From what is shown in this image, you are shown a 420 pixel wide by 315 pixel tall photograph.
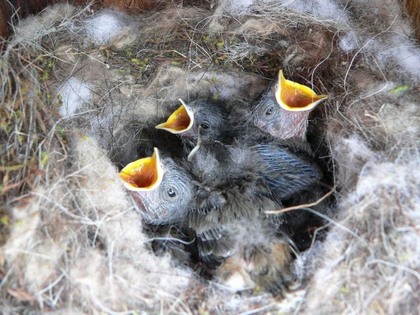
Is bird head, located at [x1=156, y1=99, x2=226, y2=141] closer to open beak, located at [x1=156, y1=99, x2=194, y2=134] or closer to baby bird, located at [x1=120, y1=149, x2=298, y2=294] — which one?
open beak, located at [x1=156, y1=99, x2=194, y2=134]

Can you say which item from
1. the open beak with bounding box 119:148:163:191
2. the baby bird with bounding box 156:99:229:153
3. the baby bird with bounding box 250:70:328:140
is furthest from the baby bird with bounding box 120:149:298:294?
the baby bird with bounding box 250:70:328:140

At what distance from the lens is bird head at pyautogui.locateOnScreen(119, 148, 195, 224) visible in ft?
4.99

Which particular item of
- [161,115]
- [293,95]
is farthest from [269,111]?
[161,115]

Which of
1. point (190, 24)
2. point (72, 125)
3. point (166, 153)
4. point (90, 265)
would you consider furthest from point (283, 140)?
point (90, 265)

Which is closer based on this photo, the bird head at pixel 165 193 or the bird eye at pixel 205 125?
the bird head at pixel 165 193

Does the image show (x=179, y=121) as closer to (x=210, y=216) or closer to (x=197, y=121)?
(x=197, y=121)

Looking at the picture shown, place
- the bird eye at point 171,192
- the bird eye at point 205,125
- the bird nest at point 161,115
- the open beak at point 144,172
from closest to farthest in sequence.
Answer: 1. the bird nest at point 161,115
2. the open beak at point 144,172
3. the bird eye at point 171,192
4. the bird eye at point 205,125

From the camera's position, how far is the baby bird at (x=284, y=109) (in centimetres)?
156

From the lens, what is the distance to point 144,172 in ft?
5.00

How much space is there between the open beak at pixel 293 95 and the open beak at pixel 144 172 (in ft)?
1.33

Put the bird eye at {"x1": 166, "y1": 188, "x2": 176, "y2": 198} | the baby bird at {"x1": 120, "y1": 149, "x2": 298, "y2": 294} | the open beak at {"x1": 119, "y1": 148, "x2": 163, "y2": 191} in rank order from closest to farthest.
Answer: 1. the baby bird at {"x1": 120, "y1": 149, "x2": 298, "y2": 294}
2. the open beak at {"x1": 119, "y1": 148, "x2": 163, "y2": 191}
3. the bird eye at {"x1": 166, "y1": 188, "x2": 176, "y2": 198}

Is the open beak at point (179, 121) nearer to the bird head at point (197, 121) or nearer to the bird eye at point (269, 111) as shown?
the bird head at point (197, 121)

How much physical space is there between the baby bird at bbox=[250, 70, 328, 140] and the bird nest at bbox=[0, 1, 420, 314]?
0.08m

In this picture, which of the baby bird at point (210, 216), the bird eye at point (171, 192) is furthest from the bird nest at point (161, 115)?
the bird eye at point (171, 192)
